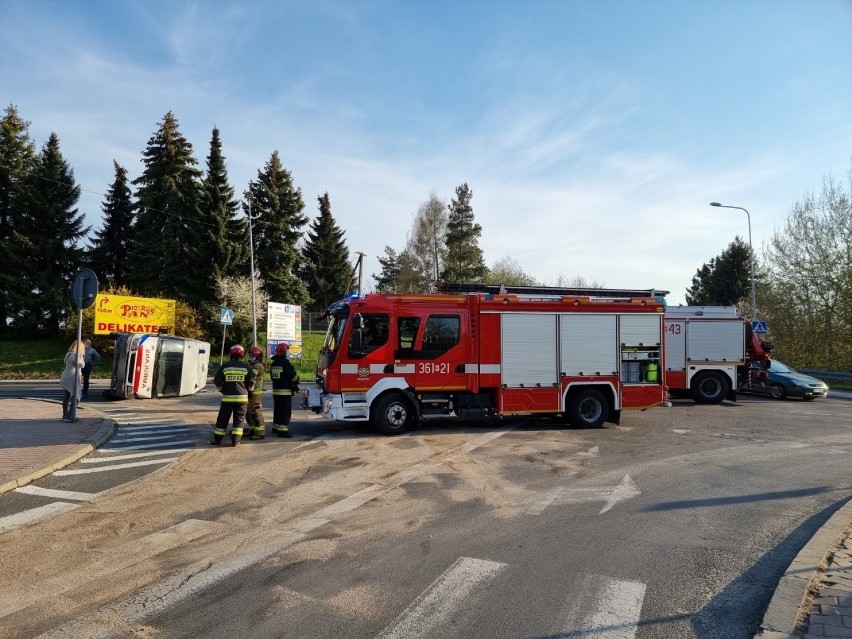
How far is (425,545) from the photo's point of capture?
5.17m

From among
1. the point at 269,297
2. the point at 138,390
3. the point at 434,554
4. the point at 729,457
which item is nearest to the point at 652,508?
the point at 434,554

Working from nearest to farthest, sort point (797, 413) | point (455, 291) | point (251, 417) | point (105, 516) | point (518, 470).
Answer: point (105, 516)
point (518, 470)
point (251, 417)
point (455, 291)
point (797, 413)

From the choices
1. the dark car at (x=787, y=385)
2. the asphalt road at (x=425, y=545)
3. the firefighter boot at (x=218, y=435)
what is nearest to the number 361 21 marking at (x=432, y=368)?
the asphalt road at (x=425, y=545)

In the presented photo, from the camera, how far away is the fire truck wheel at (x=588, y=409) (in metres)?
12.2

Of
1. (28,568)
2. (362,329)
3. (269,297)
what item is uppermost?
(269,297)

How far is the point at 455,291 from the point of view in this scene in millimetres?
12750

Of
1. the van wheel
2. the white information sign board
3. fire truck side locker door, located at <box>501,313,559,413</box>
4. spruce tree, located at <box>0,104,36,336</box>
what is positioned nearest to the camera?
fire truck side locker door, located at <box>501,313,559,413</box>

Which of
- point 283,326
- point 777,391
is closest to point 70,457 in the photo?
point 283,326

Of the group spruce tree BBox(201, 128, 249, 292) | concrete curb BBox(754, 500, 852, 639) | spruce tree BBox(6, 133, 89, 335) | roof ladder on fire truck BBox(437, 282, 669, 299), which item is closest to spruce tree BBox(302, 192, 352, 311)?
spruce tree BBox(201, 128, 249, 292)

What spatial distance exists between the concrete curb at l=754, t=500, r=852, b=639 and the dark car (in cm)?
1685

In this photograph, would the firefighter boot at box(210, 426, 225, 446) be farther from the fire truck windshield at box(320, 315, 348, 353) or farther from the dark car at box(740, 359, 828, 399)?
the dark car at box(740, 359, 828, 399)

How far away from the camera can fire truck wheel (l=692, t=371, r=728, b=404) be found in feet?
57.9

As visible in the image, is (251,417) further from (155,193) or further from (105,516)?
(155,193)

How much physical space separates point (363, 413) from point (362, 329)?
1611mm
